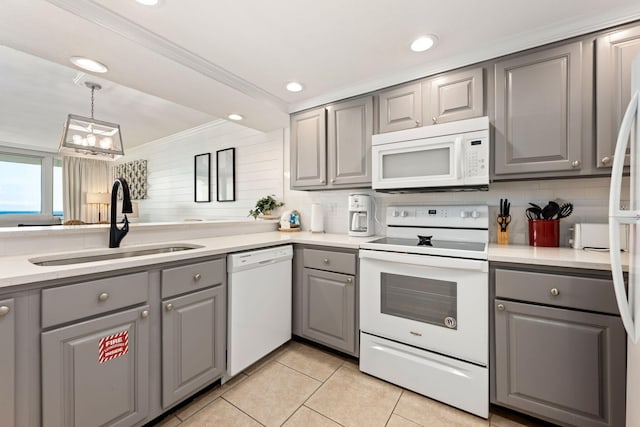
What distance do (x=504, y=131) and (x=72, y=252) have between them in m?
2.68

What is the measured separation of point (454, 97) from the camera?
185 cm

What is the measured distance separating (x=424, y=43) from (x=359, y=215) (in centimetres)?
131

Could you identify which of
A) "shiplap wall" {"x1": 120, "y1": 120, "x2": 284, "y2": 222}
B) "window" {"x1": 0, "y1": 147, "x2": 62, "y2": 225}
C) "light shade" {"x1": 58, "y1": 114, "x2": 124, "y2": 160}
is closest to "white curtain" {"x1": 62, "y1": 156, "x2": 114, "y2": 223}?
"window" {"x1": 0, "y1": 147, "x2": 62, "y2": 225}

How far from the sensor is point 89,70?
1.83 meters

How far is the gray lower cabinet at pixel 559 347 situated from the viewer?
4.08 ft

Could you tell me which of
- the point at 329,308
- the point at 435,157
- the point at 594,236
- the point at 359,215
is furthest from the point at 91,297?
the point at 594,236

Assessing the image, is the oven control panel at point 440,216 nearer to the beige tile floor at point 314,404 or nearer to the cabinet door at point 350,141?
the cabinet door at point 350,141

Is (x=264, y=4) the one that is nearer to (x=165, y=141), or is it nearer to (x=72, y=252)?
(x=72, y=252)

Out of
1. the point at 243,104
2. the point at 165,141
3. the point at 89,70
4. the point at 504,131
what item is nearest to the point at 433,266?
the point at 504,131

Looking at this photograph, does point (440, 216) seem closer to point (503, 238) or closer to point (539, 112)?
point (503, 238)

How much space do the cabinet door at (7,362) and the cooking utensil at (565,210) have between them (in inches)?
111

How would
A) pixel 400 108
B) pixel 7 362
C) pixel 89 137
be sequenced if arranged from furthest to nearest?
pixel 89 137, pixel 400 108, pixel 7 362

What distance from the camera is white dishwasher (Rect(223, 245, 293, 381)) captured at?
176 cm

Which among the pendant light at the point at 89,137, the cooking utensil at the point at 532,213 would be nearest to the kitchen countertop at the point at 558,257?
the cooking utensil at the point at 532,213
